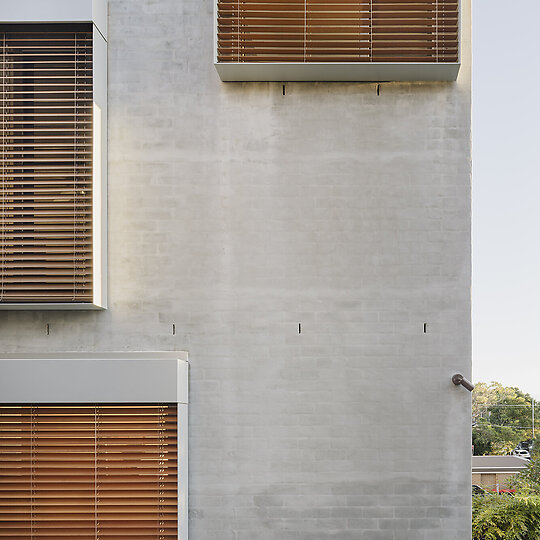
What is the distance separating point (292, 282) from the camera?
530 cm

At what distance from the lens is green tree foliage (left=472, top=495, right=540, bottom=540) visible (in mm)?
7082

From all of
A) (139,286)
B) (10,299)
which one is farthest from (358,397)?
(10,299)

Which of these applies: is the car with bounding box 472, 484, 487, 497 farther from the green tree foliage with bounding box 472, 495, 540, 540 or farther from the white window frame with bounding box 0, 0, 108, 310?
the white window frame with bounding box 0, 0, 108, 310

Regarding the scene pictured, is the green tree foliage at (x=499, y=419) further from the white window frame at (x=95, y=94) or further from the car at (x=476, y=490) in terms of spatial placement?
the white window frame at (x=95, y=94)

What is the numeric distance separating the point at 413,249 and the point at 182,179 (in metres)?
1.97

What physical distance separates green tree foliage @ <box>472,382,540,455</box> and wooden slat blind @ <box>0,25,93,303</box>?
30.2m

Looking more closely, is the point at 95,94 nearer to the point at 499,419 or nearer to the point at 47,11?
the point at 47,11

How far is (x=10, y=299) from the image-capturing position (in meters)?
5.06

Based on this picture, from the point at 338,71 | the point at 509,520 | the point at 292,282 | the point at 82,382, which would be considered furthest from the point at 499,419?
the point at 82,382

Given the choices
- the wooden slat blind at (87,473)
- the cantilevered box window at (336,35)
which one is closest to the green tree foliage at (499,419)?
the cantilevered box window at (336,35)

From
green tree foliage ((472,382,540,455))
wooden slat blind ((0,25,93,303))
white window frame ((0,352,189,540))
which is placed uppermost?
wooden slat blind ((0,25,93,303))

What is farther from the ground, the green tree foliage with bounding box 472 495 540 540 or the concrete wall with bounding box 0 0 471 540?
the concrete wall with bounding box 0 0 471 540

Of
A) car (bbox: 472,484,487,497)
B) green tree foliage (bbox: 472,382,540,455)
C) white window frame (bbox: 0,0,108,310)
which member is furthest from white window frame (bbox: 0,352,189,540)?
green tree foliage (bbox: 472,382,540,455)

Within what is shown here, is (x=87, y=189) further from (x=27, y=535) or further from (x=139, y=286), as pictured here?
(x=27, y=535)
